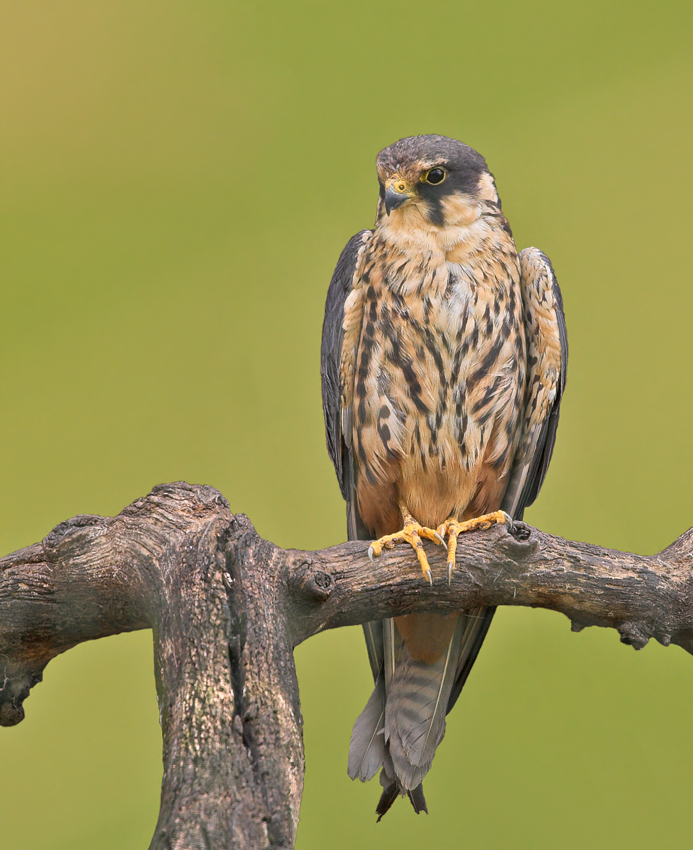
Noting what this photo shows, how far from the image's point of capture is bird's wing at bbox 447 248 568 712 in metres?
2.43

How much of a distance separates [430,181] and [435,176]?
2 centimetres

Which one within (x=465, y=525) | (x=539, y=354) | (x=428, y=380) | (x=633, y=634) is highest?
(x=539, y=354)

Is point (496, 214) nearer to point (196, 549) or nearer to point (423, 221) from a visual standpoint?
point (423, 221)

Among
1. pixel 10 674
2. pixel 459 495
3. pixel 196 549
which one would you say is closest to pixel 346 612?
pixel 196 549

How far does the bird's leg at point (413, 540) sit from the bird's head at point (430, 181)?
77 cm

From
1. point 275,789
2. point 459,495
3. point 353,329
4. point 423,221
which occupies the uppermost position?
point 423,221

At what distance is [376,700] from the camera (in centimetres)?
245

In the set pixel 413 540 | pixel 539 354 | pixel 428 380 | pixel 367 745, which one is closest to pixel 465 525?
pixel 413 540

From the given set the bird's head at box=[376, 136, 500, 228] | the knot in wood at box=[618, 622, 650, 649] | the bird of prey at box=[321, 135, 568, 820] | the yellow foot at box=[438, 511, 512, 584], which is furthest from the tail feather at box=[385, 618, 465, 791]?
the bird's head at box=[376, 136, 500, 228]

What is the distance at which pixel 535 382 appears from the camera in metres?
2.45

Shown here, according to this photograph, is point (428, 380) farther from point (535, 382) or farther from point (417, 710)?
point (417, 710)

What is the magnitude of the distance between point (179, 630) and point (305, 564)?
0.29 meters

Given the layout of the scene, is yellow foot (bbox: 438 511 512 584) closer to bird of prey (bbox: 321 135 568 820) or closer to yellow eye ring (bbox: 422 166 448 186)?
bird of prey (bbox: 321 135 568 820)

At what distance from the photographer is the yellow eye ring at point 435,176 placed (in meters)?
2.30
